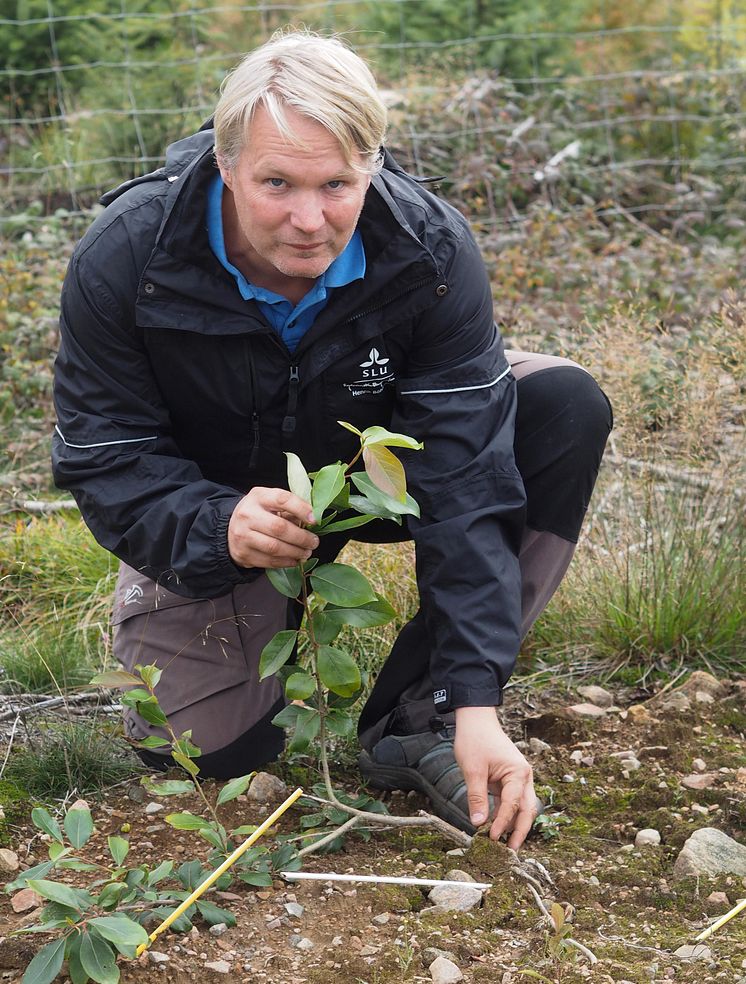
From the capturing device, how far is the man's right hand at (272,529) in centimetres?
200

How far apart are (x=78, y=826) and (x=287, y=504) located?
0.61m

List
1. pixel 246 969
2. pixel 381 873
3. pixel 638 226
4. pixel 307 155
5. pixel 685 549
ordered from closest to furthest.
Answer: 1. pixel 246 969
2. pixel 307 155
3. pixel 381 873
4. pixel 685 549
5. pixel 638 226

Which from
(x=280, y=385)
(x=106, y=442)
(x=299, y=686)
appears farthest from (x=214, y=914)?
(x=280, y=385)

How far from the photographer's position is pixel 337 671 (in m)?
2.18

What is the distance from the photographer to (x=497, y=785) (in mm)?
2178

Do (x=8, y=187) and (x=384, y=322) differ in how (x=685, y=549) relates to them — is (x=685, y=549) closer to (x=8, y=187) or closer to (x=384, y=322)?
(x=384, y=322)

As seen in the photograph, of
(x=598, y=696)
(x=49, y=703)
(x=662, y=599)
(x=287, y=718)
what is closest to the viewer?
(x=287, y=718)

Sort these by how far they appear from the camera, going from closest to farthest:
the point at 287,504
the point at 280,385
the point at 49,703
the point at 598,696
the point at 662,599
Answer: the point at 287,504, the point at 280,385, the point at 49,703, the point at 598,696, the point at 662,599

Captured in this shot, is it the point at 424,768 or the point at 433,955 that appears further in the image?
the point at 424,768

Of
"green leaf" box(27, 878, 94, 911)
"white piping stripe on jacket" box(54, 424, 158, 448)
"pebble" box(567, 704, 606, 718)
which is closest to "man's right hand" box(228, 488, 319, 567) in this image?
"white piping stripe on jacket" box(54, 424, 158, 448)

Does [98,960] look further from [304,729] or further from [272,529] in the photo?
[272,529]

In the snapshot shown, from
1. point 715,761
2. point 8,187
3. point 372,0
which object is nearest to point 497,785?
point 715,761

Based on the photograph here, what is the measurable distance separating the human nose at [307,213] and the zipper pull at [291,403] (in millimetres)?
363

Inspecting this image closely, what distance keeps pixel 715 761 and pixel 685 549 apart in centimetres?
69
